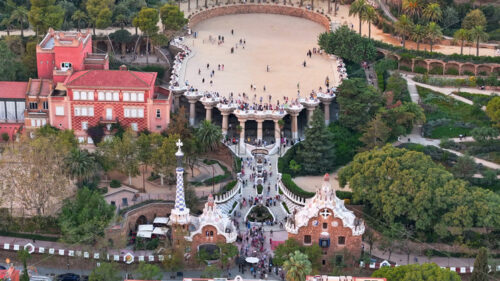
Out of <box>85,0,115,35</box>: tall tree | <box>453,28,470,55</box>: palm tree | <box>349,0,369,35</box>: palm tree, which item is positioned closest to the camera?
<box>453,28,470,55</box>: palm tree

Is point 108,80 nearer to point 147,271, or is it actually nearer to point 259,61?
point 259,61

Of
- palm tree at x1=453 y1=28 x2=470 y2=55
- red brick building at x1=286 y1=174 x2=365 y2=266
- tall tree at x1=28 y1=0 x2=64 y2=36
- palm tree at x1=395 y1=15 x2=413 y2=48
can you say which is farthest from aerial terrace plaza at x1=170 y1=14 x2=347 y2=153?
red brick building at x1=286 y1=174 x2=365 y2=266

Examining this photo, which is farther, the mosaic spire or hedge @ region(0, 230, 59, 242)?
hedge @ region(0, 230, 59, 242)

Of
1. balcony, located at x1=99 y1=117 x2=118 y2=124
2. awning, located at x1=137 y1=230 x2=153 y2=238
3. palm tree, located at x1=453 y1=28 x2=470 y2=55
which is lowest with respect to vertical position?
awning, located at x1=137 y1=230 x2=153 y2=238

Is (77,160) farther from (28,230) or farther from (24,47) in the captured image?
(24,47)

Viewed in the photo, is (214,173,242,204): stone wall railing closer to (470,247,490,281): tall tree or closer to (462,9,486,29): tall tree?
(470,247,490,281): tall tree

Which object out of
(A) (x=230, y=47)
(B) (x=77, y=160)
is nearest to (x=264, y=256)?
(B) (x=77, y=160)

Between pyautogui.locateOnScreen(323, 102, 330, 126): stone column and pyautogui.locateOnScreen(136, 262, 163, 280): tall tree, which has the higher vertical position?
pyautogui.locateOnScreen(323, 102, 330, 126): stone column
